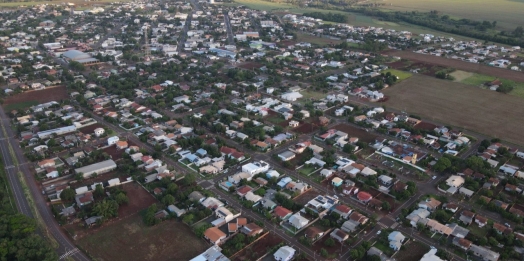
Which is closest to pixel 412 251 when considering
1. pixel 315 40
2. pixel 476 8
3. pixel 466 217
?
pixel 466 217

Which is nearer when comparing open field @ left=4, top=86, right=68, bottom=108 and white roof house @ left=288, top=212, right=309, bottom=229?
white roof house @ left=288, top=212, right=309, bottom=229

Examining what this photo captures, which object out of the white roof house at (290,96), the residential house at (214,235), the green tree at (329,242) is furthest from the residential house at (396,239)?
the white roof house at (290,96)

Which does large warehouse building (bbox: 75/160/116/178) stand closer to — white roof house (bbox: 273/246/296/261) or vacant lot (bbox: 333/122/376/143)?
white roof house (bbox: 273/246/296/261)

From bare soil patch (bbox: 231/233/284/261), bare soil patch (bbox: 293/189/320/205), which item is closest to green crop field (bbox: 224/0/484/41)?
bare soil patch (bbox: 293/189/320/205)

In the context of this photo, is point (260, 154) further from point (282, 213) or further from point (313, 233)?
point (313, 233)

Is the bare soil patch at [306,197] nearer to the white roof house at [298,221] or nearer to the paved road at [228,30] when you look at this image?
the white roof house at [298,221]
